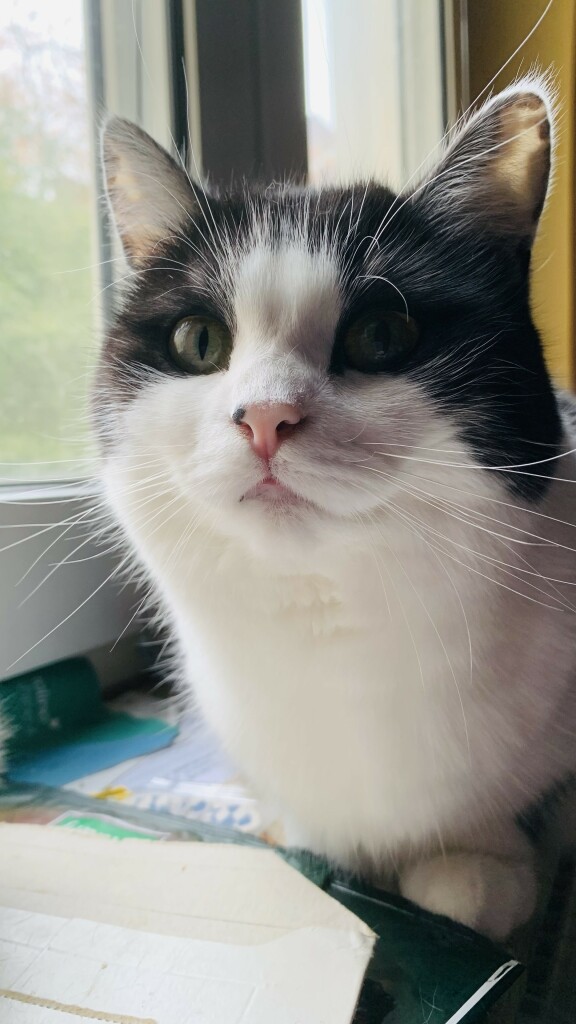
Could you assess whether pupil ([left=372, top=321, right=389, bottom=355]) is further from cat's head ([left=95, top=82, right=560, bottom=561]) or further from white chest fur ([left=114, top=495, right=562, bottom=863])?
white chest fur ([left=114, top=495, right=562, bottom=863])

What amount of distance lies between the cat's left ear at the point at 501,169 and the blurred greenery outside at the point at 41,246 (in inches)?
17.7

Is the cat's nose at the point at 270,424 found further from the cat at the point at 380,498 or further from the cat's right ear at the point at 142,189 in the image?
the cat's right ear at the point at 142,189

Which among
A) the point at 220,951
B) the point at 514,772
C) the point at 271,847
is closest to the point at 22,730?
the point at 271,847

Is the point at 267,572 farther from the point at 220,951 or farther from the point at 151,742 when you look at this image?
Answer: the point at 151,742

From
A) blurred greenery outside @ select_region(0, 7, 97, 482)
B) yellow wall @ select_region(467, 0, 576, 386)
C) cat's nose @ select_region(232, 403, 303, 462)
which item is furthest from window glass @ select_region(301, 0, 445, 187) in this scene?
cat's nose @ select_region(232, 403, 303, 462)

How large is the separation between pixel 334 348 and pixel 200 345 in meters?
0.13

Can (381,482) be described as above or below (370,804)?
above

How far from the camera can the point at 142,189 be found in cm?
75

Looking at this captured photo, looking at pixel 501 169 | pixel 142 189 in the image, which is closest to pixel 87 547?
pixel 142 189

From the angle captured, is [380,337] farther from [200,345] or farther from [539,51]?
[539,51]

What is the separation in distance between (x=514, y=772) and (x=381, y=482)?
0.32 m

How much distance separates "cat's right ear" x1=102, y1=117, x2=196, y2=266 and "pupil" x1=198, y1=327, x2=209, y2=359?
0.15m

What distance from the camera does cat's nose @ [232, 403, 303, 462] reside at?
52 centimetres

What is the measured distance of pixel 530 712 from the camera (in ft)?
2.19
